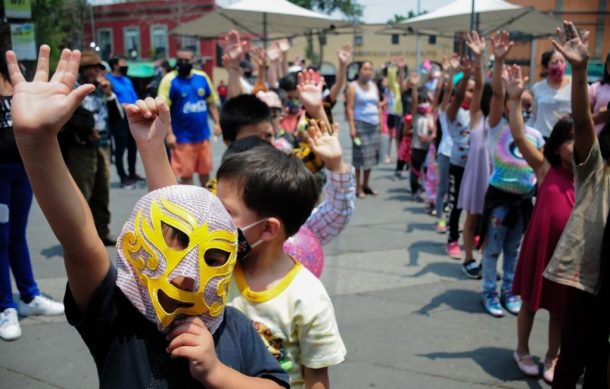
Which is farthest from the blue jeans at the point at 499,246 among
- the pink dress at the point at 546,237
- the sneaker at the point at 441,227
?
the sneaker at the point at 441,227

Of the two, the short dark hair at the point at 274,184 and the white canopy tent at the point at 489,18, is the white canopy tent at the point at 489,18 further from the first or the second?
the short dark hair at the point at 274,184

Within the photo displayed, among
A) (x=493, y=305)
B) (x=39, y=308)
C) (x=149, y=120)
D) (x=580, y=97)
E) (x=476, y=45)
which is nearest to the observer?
(x=149, y=120)

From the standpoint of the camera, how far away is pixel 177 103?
7098 mm

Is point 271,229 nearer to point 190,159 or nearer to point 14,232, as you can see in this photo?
point 14,232

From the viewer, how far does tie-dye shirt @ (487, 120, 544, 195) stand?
434 cm

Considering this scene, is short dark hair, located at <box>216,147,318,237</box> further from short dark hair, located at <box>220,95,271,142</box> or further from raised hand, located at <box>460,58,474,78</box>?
raised hand, located at <box>460,58,474,78</box>

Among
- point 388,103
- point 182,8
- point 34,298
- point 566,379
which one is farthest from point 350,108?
point 182,8

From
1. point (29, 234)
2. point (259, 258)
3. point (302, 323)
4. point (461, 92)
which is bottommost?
point (29, 234)

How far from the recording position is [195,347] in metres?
1.32

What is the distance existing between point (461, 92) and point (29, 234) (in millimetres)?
4931

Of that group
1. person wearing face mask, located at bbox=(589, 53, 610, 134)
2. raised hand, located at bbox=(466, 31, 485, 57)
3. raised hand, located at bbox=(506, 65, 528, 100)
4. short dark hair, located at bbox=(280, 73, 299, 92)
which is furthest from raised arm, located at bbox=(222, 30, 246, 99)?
person wearing face mask, located at bbox=(589, 53, 610, 134)

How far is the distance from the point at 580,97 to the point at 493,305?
89.1 inches

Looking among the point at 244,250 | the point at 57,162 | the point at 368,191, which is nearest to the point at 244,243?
the point at 244,250

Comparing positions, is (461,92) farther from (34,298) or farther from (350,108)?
(34,298)
